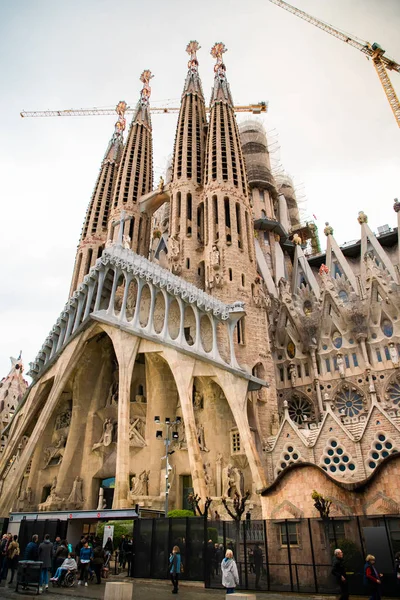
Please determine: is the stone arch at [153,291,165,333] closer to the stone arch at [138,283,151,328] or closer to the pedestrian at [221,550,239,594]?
the stone arch at [138,283,151,328]

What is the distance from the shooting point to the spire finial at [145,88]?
1980 inches

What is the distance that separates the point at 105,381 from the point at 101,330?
4485 millimetres

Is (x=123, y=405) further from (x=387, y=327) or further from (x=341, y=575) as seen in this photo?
(x=387, y=327)

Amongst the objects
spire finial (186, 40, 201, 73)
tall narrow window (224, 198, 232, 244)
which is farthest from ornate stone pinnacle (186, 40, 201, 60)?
tall narrow window (224, 198, 232, 244)

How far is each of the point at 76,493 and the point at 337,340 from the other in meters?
19.4

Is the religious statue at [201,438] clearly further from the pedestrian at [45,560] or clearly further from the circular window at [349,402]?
the pedestrian at [45,560]

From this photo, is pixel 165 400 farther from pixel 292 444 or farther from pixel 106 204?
pixel 106 204

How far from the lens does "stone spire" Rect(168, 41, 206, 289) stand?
32.0 metres

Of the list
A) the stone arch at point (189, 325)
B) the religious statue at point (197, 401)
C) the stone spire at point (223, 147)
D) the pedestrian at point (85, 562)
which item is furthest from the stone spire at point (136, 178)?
the pedestrian at point (85, 562)

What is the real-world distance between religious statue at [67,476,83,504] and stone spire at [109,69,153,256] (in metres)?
19.3

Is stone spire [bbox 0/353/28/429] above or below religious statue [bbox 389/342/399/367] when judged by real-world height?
above

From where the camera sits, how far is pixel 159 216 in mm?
53469

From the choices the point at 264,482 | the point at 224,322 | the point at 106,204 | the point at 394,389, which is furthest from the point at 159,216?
the point at 264,482

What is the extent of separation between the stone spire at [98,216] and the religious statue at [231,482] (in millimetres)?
22015
